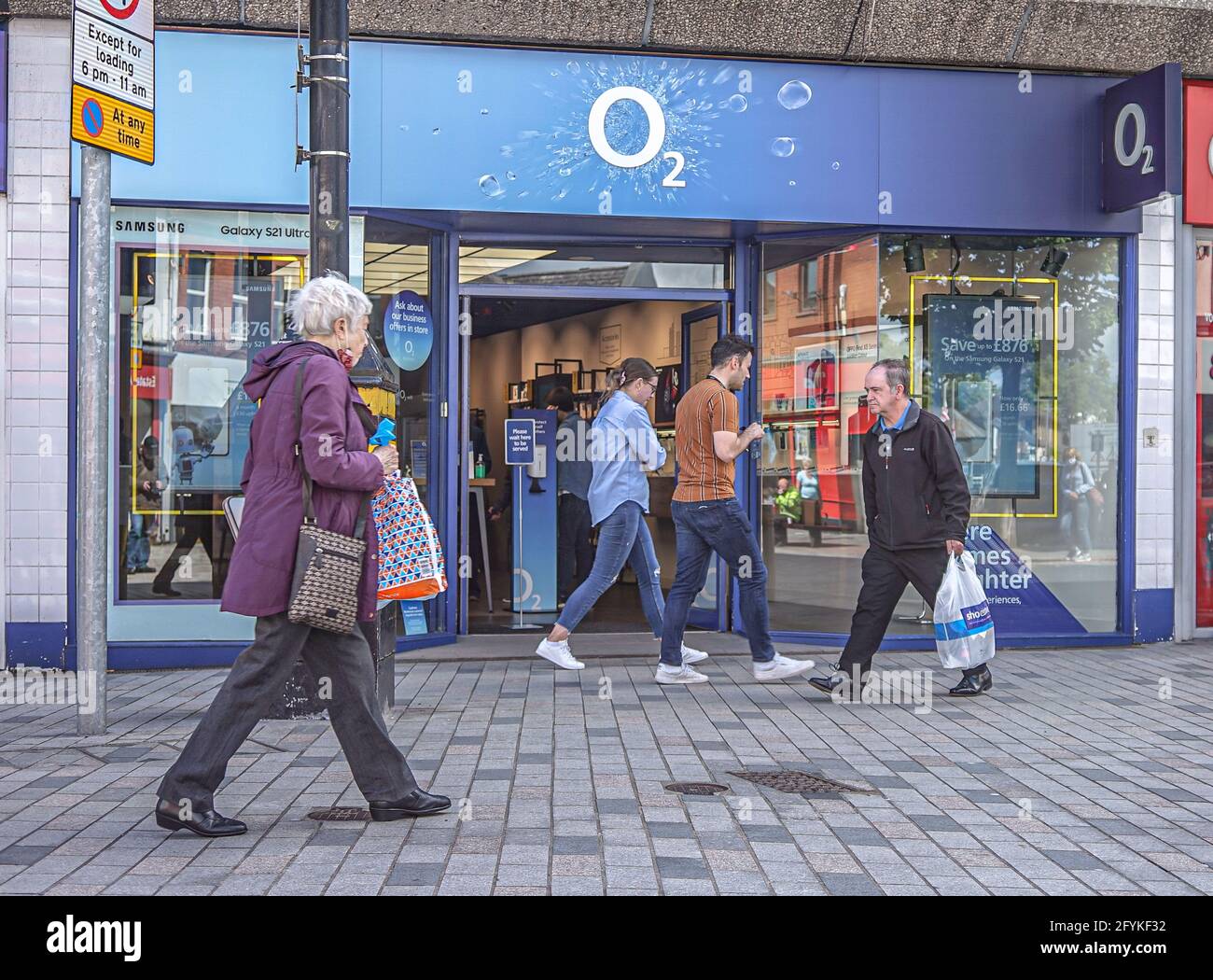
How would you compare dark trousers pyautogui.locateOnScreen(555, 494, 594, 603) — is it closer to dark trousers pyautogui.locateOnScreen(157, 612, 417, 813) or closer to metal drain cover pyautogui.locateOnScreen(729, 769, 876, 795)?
metal drain cover pyautogui.locateOnScreen(729, 769, 876, 795)

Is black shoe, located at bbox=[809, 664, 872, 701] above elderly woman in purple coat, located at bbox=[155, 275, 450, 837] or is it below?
below

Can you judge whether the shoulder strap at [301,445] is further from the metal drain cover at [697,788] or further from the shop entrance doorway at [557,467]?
the shop entrance doorway at [557,467]

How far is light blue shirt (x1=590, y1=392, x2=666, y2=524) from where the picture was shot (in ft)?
27.6

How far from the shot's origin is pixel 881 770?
232 inches

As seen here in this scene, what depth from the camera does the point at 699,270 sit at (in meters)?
10.2

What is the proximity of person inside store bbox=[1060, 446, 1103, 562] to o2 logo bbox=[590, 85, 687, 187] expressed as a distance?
368 centimetres

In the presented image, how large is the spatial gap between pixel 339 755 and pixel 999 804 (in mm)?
2916

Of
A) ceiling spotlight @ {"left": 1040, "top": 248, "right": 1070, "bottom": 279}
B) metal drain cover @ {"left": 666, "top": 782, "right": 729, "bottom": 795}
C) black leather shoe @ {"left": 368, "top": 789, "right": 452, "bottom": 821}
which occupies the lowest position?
metal drain cover @ {"left": 666, "top": 782, "right": 729, "bottom": 795}

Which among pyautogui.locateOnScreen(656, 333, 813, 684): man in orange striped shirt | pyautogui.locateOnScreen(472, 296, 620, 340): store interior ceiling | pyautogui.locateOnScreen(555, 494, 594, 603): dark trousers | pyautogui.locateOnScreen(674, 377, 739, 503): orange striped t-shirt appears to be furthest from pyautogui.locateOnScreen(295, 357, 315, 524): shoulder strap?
pyautogui.locateOnScreen(472, 296, 620, 340): store interior ceiling

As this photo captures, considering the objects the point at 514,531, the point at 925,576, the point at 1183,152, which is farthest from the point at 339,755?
the point at 1183,152

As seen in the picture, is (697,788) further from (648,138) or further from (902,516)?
(648,138)

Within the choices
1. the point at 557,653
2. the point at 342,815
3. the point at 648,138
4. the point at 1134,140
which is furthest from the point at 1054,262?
the point at 342,815

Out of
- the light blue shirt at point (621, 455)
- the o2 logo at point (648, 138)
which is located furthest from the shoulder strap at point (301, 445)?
the o2 logo at point (648, 138)
